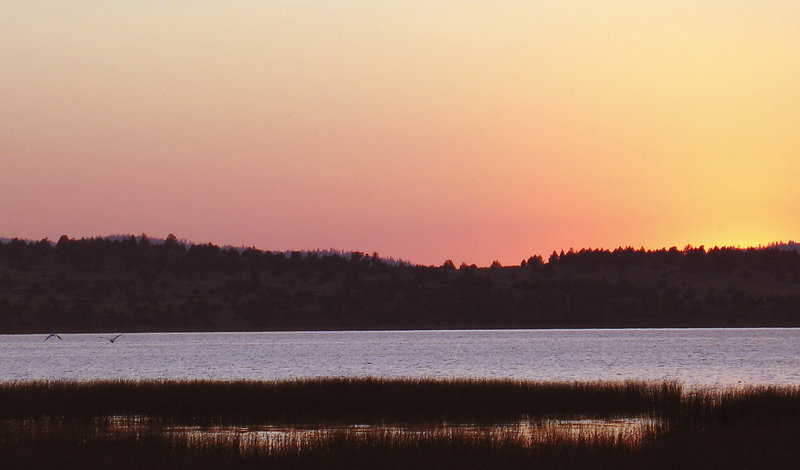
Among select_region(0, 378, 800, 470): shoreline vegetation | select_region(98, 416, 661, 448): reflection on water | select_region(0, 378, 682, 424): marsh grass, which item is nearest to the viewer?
select_region(0, 378, 800, 470): shoreline vegetation

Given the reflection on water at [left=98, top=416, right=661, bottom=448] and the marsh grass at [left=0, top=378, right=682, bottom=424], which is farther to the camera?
the marsh grass at [left=0, top=378, right=682, bottom=424]

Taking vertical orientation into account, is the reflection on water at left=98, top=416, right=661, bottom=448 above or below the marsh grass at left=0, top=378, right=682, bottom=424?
below

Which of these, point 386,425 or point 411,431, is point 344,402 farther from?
point 411,431

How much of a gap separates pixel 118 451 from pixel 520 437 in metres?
10.6

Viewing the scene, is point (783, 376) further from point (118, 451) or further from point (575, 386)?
point (118, 451)

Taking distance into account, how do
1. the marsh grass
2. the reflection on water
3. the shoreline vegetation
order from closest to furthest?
the shoreline vegetation
the reflection on water
the marsh grass

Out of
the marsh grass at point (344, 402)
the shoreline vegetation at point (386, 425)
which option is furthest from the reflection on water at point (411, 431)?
the marsh grass at point (344, 402)

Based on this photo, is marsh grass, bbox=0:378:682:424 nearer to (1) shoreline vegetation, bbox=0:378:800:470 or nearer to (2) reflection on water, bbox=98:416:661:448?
(1) shoreline vegetation, bbox=0:378:800:470

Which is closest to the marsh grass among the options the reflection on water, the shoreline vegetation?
the shoreline vegetation

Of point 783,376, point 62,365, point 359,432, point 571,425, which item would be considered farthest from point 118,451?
point 62,365

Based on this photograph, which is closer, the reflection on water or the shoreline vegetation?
the shoreline vegetation

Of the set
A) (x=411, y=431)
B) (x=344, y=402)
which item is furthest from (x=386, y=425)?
(x=344, y=402)

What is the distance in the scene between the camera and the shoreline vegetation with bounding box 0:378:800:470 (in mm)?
27031

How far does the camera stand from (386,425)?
3712 cm
